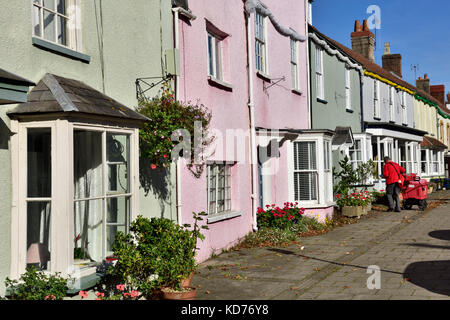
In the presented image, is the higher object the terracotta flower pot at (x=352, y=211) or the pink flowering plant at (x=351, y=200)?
the pink flowering plant at (x=351, y=200)

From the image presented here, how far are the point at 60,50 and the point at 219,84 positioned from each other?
487cm

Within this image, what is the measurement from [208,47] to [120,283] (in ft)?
19.6

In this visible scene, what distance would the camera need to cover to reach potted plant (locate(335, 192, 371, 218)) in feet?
53.5

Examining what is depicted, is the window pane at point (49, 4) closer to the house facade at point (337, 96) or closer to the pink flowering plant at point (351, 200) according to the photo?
the house facade at point (337, 96)

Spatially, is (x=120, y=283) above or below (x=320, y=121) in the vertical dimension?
below

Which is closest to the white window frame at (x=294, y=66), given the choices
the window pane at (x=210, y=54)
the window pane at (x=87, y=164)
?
the window pane at (x=210, y=54)

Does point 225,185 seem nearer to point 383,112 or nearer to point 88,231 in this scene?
point 88,231

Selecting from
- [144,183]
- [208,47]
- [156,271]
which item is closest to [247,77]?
[208,47]

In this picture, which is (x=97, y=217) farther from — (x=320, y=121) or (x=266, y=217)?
(x=320, y=121)

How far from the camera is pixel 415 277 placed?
7.95 m

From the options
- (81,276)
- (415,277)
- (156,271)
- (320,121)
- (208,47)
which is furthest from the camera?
(320,121)

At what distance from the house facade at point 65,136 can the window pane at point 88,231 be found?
0.04 feet

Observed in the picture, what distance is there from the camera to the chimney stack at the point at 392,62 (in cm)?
3619
